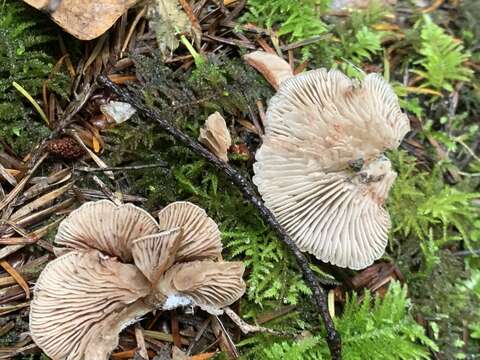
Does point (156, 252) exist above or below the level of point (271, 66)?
below

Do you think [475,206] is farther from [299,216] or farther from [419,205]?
[299,216]

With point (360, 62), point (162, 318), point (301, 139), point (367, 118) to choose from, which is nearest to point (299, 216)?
point (301, 139)

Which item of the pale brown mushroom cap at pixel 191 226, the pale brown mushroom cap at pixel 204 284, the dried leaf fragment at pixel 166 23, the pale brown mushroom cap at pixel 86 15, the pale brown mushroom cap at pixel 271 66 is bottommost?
the pale brown mushroom cap at pixel 204 284

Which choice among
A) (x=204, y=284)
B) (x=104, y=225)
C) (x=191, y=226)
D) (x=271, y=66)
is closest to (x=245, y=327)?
(x=204, y=284)

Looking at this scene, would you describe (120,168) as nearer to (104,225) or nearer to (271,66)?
(104,225)

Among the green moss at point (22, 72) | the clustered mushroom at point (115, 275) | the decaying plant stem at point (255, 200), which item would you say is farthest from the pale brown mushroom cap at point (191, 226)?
the green moss at point (22, 72)

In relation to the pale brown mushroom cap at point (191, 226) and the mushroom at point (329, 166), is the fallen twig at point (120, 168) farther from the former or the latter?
the mushroom at point (329, 166)

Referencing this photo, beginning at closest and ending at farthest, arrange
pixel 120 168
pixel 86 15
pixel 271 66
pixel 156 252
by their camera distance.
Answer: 1. pixel 156 252
2. pixel 86 15
3. pixel 120 168
4. pixel 271 66
